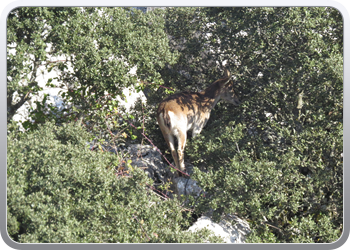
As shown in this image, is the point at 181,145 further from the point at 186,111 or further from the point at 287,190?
the point at 287,190

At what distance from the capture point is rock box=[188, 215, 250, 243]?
6980 millimetres

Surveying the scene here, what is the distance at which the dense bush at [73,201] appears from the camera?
5.40 metres

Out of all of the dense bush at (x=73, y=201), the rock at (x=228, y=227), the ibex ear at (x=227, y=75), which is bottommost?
the rock at (x=228, y=227)

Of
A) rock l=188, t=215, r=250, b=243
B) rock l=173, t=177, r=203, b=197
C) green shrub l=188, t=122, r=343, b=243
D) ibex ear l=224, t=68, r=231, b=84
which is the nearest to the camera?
green shrub l=188, t=122, r=343, b=243

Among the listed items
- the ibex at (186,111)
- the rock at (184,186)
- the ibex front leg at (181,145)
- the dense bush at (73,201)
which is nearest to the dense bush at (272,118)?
the ibex front leg at (181,145)

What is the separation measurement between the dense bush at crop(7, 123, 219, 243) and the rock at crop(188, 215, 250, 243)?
71 cm

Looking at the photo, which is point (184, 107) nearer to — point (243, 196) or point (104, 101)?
point (104, 101)

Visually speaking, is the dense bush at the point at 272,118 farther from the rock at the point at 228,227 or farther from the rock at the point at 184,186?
the rock at the point at 184,186

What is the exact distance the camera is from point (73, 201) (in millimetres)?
5879

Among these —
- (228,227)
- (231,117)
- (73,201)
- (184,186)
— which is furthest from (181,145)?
(73,201)

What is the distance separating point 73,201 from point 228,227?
280cm

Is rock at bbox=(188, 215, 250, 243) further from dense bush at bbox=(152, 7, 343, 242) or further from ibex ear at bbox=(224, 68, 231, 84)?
ibex ear at bbox=(224, 68, 231, 84)

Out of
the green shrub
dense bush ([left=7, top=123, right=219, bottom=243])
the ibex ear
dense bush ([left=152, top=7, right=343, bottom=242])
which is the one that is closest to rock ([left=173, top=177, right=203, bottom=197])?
dense bush ([left=152, top=7, right=343, bottom=242])

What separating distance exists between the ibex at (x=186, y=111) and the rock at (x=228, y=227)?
213 centimetres
